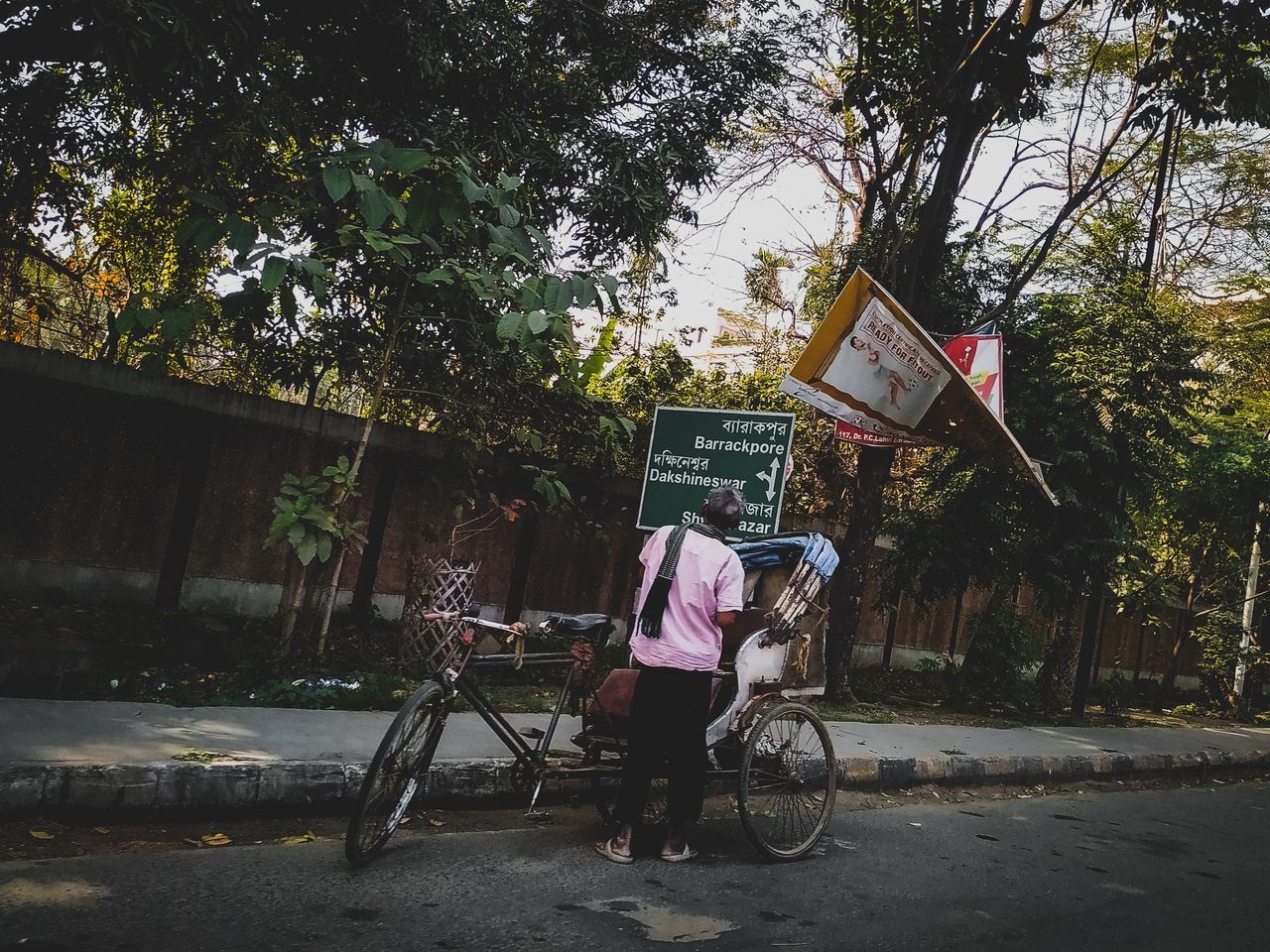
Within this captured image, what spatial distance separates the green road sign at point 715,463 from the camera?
25.8 ft

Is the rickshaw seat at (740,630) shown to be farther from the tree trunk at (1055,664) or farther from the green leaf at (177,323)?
the tree trunk at (1055,664)

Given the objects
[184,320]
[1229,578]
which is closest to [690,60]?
[184,320]

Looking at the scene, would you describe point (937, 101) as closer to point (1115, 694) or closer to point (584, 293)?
point (584, 293)

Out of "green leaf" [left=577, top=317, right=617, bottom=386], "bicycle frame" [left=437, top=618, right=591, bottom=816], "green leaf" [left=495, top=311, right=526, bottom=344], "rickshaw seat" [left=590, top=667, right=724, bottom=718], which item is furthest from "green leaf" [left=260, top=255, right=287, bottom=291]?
"green leaf" [left=577, top=317, right=617, bottom=386]

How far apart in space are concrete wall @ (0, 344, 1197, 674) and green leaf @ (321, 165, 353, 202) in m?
3.03

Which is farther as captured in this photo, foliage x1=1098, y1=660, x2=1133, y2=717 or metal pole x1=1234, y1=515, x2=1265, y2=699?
metal pole x1=1234, y1=515, x2=1265, y2=699

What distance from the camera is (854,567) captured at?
34.2 ft

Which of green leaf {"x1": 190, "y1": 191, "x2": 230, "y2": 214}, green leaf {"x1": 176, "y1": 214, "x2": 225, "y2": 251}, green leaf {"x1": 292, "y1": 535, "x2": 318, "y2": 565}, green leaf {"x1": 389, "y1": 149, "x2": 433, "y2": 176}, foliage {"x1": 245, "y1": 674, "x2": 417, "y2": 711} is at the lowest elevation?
foliage {"x1": 245, "y1": 674, "x2": 417, "y2": 711}

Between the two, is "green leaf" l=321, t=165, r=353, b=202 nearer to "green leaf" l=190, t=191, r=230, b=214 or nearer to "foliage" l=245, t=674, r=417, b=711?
"green leaf" l=190, t=191, r=230, b=214

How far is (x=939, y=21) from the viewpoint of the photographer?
1027 centimetres

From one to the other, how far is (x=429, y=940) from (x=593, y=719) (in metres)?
1.69

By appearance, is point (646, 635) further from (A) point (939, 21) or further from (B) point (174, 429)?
(A) point (939, 21)

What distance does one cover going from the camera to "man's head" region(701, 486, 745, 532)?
15.4 feet

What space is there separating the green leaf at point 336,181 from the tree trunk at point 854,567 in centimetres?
671
